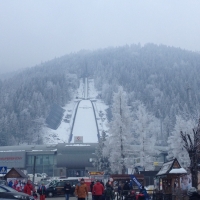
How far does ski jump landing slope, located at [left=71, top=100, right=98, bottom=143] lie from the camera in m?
112

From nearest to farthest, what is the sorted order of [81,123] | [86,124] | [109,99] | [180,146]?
[180,146] → [86,124] → [81,123] → [109,99]

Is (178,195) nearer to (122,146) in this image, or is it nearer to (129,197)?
(129,197)

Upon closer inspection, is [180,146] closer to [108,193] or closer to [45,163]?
[108,193]

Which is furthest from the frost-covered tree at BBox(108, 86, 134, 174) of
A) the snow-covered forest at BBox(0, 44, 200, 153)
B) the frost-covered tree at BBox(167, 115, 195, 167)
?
the snow-covered forest at BBox(0, 44, 200, 153)

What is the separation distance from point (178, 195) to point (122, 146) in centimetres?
2777

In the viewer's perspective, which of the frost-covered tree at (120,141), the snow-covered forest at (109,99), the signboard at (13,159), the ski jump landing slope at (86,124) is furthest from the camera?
the snow-covered forest at (109,99)

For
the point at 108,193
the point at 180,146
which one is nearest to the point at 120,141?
the point at 180,146

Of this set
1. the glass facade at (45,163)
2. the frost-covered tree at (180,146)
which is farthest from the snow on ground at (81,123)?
the frost-covered tree at (180,146)

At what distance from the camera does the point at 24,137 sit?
387ft

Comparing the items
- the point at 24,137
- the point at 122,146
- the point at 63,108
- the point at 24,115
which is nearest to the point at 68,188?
the point at 122,146

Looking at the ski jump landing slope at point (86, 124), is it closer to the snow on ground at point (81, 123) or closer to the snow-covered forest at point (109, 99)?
the snow on ground at point (81, 123)

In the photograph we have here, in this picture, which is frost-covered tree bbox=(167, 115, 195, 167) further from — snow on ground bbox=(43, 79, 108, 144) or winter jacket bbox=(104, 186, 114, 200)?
snow on ground bbox=(43, 79, 108, 144)

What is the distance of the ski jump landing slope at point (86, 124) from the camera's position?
11168 centimetres

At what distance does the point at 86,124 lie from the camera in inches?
5032
